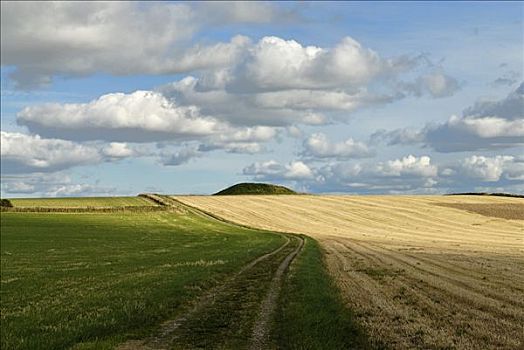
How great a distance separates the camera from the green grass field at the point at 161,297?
17.3 meters

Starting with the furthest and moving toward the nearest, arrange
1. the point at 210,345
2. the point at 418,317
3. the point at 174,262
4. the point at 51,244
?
the point at 51,244
the point at 174,262
the point at 418,317
the point at 210,345

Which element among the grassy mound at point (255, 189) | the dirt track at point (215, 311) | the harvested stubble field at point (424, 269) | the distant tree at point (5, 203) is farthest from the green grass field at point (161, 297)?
the grassy mound at point (255, 189)

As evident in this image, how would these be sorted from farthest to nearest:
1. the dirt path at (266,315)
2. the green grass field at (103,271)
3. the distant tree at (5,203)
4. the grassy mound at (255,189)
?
the grassy mound at (255,189)
the distant tree at (5,203)
the green grass field at (103,271)
the dirt path at (266,315)

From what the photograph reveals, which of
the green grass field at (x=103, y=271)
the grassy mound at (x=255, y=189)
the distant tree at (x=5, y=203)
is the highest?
the grassy mound at (x=255, y=189)

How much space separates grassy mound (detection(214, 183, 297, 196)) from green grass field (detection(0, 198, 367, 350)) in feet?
384

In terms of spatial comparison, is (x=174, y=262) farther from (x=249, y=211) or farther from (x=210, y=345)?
(x=249, y=211)

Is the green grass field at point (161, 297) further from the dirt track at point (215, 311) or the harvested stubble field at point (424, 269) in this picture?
the harvested stubble field at point (424, 269)

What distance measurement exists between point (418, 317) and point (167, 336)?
723 centimetres

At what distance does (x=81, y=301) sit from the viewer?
25.5m

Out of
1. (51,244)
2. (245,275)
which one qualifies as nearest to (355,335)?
(245,275)

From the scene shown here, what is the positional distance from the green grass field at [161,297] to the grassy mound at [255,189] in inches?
4613

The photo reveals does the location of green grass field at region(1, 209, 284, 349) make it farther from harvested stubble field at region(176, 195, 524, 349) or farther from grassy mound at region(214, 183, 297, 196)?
grassy mound at region(214, 183, 297, 196)

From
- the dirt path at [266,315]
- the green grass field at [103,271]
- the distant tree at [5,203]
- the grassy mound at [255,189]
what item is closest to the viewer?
the dirt path at [266,315]

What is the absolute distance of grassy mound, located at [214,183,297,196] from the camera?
17925cm
